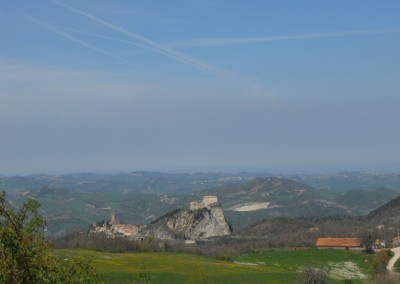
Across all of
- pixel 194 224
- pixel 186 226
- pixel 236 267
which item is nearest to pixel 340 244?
pixel 236 267

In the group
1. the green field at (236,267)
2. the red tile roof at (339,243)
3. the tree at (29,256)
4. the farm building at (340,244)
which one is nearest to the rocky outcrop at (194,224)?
the red tile roof at (339,243)

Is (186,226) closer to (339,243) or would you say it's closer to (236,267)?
(339,243)

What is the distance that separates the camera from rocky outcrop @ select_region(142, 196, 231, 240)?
158750mm

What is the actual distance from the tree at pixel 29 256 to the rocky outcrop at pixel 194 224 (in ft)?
471

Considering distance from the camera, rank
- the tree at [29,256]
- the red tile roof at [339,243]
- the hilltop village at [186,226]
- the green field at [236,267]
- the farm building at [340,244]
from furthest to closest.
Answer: the hilltop village at [186,226] < the red tile roof at [339,243] < the farm building at [340,244] < the green field at [236,267] < the tree at [29,256]

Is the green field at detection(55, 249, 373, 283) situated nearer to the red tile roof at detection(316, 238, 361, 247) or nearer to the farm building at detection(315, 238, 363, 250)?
the farm building at detection(315, 238, 363, 250)

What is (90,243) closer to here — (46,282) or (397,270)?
(397,270)

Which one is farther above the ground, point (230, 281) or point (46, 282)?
point (46, 282)

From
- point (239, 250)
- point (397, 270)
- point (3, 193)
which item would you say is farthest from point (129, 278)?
point (239, 250)

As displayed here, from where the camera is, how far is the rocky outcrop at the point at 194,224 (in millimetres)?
158750

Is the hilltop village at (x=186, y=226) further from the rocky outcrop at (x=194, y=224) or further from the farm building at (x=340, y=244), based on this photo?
the farm building at (x=340, y=244)

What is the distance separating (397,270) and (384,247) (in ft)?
92.8

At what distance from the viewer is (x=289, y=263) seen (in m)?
90.0

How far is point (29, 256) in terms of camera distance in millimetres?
11555
